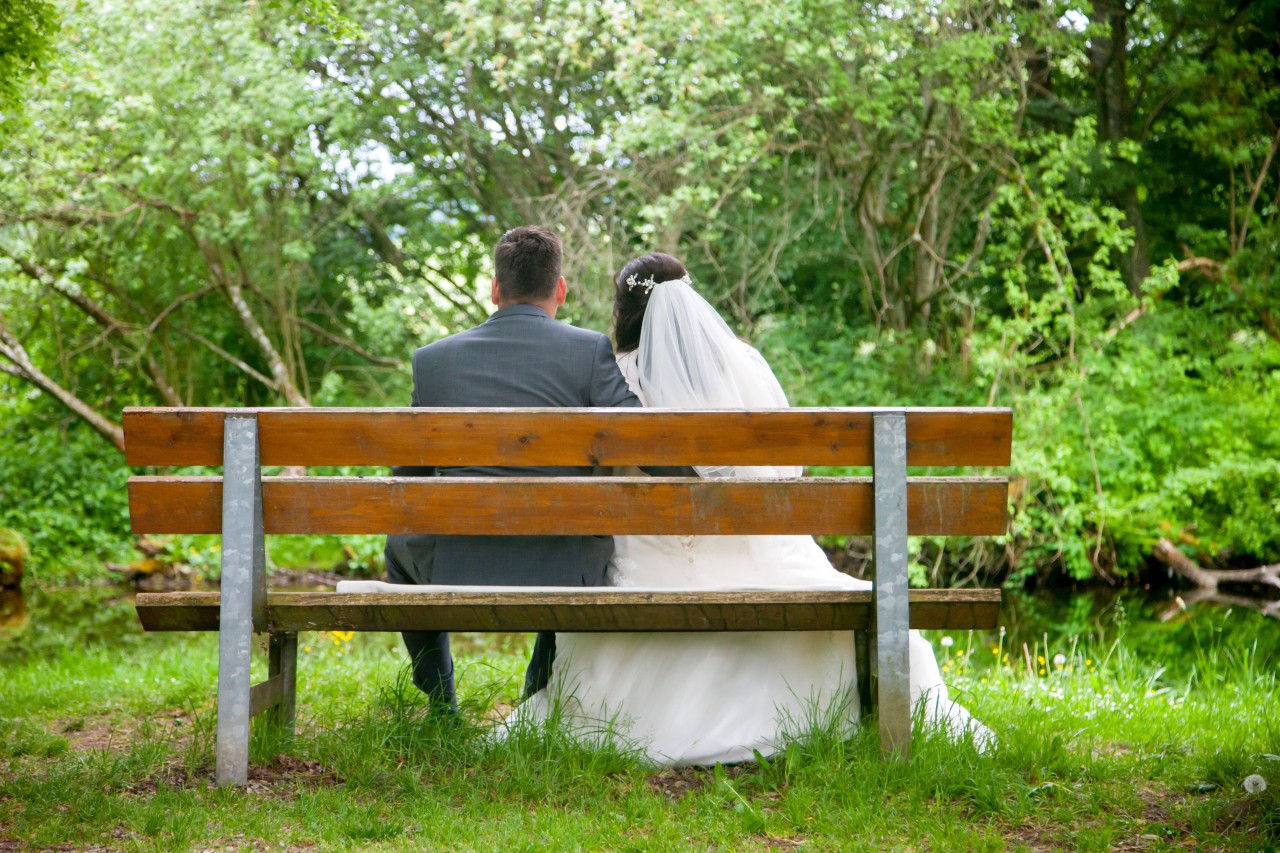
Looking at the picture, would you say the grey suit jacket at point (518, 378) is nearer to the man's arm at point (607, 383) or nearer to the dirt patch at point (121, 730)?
the man's arm at point (607, 383)

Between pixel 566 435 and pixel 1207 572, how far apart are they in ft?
31.6

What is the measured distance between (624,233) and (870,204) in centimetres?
281

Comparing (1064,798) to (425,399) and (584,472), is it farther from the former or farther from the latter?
(425,399)

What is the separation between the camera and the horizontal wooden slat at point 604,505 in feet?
10.1

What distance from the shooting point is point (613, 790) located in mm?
3084

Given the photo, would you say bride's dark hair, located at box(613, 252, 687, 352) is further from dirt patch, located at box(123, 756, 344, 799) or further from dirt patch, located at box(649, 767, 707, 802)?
dirt patch, located at box(123, 756, 344, 799)

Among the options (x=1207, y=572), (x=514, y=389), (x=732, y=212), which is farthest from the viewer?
(x=732, y=212)

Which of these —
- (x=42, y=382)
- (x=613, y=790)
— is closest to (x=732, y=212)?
(x=42, y=382)

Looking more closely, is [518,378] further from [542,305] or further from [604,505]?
[604,505]

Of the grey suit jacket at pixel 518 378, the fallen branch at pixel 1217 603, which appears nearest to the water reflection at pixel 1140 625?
the fallen branch at pixel 1217 603

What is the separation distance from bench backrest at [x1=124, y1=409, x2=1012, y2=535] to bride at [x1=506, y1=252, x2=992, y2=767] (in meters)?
0.26

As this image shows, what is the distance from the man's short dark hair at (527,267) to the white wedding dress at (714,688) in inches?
30.5

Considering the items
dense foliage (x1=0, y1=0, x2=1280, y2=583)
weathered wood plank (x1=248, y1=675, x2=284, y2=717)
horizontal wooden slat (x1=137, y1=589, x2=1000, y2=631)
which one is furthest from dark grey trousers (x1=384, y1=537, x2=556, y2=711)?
dense foliage (x1=0, y1=0, x2=1280, y2=583)

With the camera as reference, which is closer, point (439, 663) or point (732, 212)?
point (439, 663)
